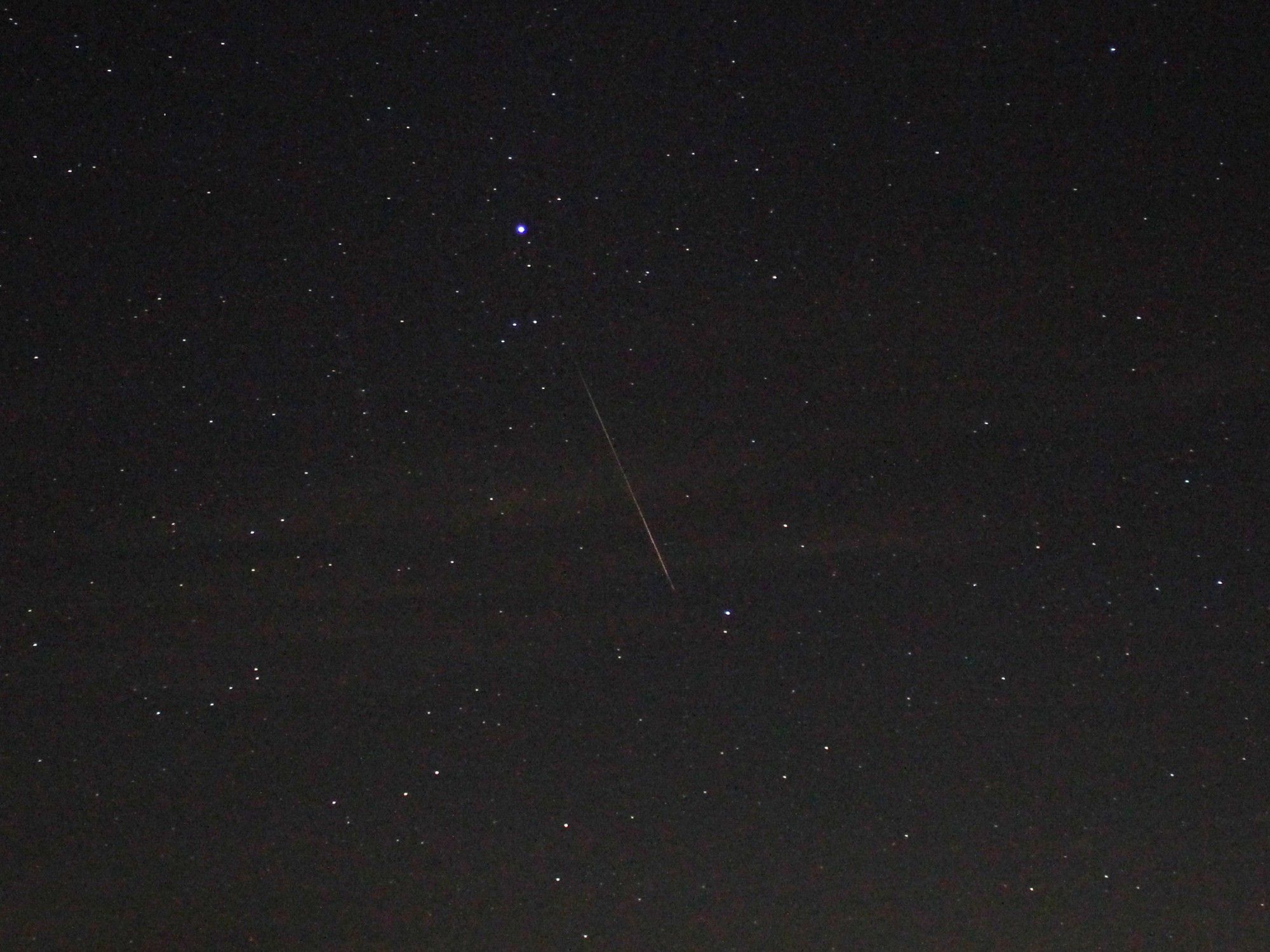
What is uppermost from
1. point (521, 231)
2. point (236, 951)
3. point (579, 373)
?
point (521, 231)

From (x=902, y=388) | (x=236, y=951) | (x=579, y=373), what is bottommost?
(x=236, y=951)

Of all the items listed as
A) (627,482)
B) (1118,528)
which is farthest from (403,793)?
(1118,528)

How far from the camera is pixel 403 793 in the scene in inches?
45.1

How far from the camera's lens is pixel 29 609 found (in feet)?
3.77

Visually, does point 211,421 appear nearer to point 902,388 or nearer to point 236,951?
point 236,951

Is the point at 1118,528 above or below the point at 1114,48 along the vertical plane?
below

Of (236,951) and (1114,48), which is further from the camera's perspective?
(236,951)

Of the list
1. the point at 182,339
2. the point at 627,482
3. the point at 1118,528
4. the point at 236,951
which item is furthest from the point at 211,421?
the point at 1118,528

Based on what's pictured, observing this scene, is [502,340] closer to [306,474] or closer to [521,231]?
[521,231]

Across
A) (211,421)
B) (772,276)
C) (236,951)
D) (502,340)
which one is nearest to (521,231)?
(502,340)

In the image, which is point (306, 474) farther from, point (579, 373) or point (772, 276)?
point (772, 276)

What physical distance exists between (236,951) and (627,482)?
0.58 m

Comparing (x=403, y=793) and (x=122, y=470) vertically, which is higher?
(x=122, y=470)

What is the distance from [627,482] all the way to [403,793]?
14.0 inches
